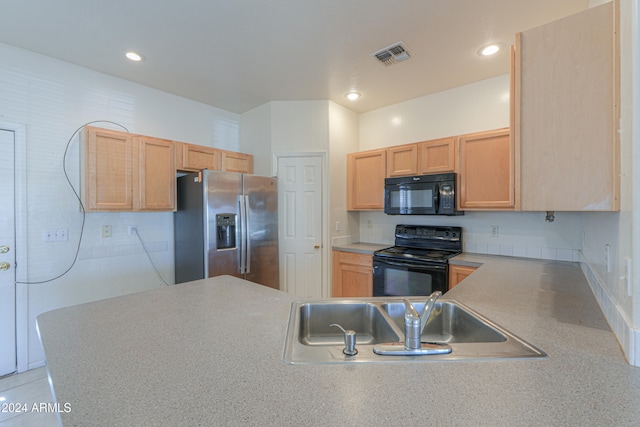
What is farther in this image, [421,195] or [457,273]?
[421,195]

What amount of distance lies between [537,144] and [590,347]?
2.32 ft

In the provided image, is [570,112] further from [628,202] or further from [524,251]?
[524,251]

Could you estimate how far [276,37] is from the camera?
2.16 meters

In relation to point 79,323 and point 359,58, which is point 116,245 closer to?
point 79,323

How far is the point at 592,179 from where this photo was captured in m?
0.95

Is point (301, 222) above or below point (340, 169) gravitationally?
below

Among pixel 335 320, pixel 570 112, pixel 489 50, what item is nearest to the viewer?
pixel 570 112

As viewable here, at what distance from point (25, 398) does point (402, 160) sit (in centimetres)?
382

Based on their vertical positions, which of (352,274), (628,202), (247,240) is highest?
(628,202)

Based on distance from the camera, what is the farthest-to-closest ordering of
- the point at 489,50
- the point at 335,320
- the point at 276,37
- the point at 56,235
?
the point at 56,235 → the point at 489,50 → the point at 276,37 → the point at 335,320

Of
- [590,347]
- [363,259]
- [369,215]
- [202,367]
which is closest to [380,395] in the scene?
[202,367]

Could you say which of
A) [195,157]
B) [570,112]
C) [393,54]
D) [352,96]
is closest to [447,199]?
[393,54]

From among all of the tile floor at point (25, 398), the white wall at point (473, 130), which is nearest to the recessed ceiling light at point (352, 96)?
the white wall at point (473, 130)

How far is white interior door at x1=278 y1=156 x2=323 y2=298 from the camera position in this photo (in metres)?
3.41
